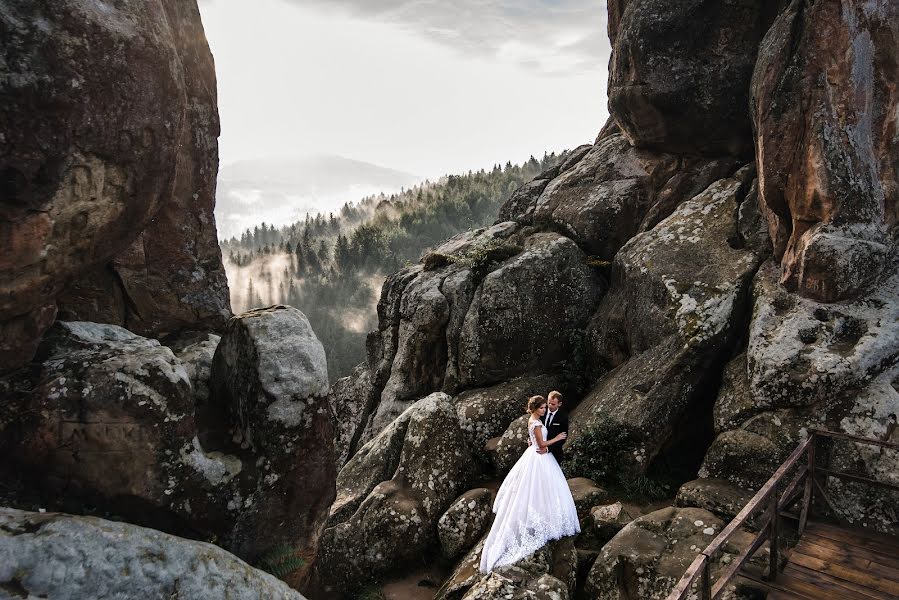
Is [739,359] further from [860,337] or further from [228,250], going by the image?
[228,250]

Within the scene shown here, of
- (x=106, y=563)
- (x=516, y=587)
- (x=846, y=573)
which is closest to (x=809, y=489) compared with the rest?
(x=846, y=573)

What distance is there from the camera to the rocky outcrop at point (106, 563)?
208 inches

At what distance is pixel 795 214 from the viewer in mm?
13758

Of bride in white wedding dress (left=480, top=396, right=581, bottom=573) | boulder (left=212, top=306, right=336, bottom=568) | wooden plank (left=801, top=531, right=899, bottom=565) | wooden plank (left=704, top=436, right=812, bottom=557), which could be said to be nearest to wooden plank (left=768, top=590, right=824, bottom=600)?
wooden plank (left=704, top=436, right=812, bottom=557)

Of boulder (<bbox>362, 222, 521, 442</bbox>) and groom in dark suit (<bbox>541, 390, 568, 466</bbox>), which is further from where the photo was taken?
boulder (<bbox>362, 222, 521, 442</bbox>)

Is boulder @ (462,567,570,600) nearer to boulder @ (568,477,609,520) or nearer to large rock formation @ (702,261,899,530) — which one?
boulder @ (568,477,609,520)

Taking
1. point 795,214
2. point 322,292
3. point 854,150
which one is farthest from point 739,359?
point 322,292

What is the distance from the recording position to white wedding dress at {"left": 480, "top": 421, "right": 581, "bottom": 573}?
10.3m

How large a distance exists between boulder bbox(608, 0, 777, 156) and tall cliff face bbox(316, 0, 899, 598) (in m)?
0.06

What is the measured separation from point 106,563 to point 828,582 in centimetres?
962

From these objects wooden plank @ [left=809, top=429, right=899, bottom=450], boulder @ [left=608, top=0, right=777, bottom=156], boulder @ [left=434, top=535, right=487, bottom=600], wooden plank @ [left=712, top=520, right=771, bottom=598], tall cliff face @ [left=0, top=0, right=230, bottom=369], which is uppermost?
boulder @ [left=608, top=0, right=777, bottom=156]

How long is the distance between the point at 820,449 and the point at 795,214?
18.8 feet

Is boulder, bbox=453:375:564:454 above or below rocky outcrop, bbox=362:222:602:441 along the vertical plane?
below

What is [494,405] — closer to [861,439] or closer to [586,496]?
[586,496]
